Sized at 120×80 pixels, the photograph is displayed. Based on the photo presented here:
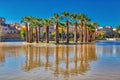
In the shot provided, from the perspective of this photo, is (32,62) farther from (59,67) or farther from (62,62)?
(59,67)

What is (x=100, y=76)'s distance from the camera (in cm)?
1438

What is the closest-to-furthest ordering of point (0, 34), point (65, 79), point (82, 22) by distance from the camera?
1. point (65, 79)
2. point (82, 22)
3. point (0, 34)

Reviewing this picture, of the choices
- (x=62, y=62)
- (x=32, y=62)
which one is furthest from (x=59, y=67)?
(x=32, y=62)

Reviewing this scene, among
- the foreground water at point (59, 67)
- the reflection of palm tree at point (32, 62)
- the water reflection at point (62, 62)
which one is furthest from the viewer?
the reflection of palm tree at point (32, 62)

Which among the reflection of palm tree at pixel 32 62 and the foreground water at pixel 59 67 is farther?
the reflection of palm tree at pixel 32 62

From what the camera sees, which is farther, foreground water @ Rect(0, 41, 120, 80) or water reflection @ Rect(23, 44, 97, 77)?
water reflection @ Rect(23, 44, 97, 77)

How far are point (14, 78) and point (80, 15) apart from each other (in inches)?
3304

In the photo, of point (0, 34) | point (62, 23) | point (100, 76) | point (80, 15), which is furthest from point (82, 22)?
point (0, 34)

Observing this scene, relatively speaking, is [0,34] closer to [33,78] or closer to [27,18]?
[27,18]

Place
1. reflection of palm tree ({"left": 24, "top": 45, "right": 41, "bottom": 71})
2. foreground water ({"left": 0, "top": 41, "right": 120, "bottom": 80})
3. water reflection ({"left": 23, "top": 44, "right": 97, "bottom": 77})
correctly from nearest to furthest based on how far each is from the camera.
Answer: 1. foreground water ({"left": 0, "top": 41, "right": 120, "bottom": 80})
2. water reflection ({"left": 23, "top": 44, "right": 97, "bottom": 77})
3. reflection of palm tree ({"left": 24, "top": 45, "right": 41, "bottom": 71})

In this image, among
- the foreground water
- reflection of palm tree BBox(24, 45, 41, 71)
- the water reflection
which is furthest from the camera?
reflection of palm tree BBox(24, 45, 41, 71)

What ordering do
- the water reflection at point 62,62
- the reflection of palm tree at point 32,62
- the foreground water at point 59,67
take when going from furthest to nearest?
the reflection of palm tree at point 32,62
the water reflection at point 62,62
the foreground water at point 59,67

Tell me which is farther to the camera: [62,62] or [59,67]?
[62,62]

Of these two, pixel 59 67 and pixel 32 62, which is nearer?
pixel 59 67
